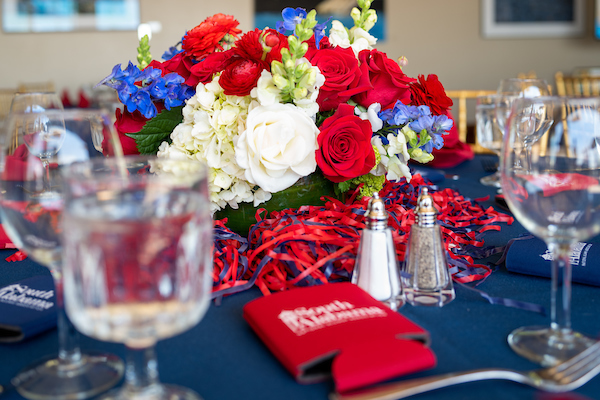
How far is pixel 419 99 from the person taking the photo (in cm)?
83

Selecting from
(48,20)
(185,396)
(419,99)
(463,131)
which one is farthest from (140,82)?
(48,20)

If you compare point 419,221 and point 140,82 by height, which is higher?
point 140,82

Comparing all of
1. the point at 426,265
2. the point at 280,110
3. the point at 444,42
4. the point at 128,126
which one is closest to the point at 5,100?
the point at 444,42

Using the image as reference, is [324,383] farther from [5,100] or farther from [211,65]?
[5,100]

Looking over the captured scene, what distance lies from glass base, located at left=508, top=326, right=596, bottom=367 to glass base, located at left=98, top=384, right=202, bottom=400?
29cm

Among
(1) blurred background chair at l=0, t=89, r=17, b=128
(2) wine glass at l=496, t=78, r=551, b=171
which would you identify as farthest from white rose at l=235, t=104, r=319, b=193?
(1) blurred background chair at l=0, t=89, r=17, b=128

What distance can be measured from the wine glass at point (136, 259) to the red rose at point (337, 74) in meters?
0.40

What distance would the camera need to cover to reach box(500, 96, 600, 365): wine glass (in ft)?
1.56

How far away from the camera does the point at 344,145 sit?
28.8 inches

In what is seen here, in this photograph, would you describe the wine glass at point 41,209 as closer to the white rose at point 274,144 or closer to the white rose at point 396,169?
the white rose at point 274,144

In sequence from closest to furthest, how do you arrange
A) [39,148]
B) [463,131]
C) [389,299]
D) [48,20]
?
1. [39,148]
2. [389,299]
3. [463,131]
4. [48,20]

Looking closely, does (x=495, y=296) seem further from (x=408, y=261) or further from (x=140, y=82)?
(x=140, y=82)

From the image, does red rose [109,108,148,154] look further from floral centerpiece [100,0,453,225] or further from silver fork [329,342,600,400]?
silver fork [329,342,600,400]

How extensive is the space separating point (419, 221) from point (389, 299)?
0.10 m
